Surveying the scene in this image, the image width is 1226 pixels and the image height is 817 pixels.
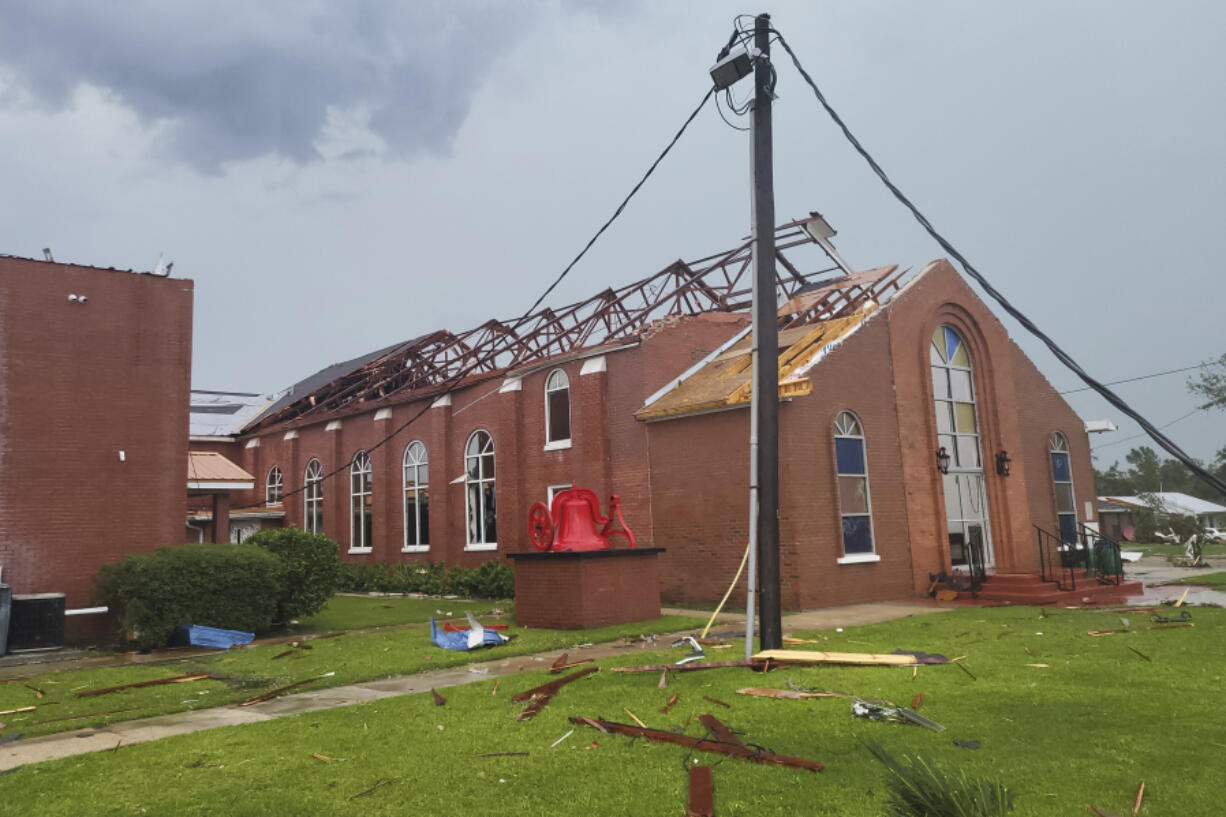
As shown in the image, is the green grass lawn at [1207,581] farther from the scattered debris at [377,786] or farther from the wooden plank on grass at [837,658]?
the scattered debris at [377,786]

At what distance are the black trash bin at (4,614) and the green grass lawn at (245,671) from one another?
5.85 feet

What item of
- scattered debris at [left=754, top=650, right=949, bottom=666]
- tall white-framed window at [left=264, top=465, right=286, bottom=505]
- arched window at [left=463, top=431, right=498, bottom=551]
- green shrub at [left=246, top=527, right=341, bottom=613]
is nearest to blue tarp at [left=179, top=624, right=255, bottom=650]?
green shrub at [left=246, top=527, right=341, bottom=613]

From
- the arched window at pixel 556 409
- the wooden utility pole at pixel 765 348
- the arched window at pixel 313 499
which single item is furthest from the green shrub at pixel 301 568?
the arched window at pixel 313 499

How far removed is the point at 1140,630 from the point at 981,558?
24.3 feet

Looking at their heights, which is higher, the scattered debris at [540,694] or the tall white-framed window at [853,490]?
the tall white-framed window at [853,490]

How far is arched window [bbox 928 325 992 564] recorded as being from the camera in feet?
63.7

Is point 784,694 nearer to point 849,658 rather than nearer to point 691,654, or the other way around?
point 849,658

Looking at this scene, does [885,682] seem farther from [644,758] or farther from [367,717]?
[367,717]

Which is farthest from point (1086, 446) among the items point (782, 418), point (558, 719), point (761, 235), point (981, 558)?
point (558, 719)

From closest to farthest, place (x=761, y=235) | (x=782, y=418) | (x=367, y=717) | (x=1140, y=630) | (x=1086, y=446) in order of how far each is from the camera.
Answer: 1. (x=367, y=717)
2. (x=761, y=235)
3. (x=1140, y=630)
4. (x=782, y=418)
5. (x=1086, y=446)

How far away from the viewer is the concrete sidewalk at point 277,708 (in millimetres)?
6754

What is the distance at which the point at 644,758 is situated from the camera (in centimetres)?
567

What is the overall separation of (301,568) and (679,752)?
10.5 m

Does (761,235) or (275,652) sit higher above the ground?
(761,235)
